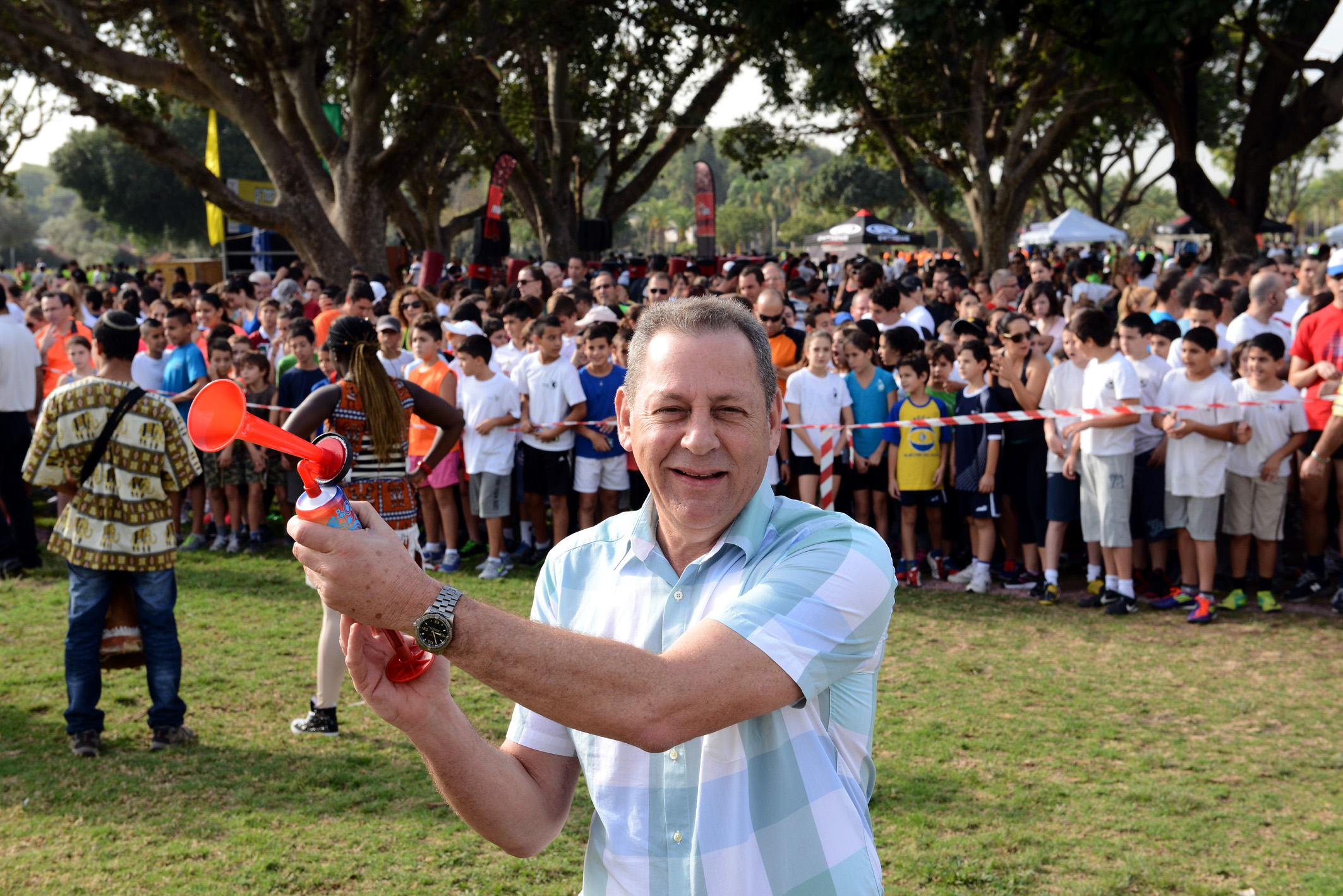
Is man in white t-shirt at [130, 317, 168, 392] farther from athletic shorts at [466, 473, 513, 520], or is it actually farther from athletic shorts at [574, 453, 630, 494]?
athletic shorts at [574, 453, 630, 494]

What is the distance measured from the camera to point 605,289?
12430 mm

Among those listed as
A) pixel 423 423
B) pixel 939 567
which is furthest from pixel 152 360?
pixel 939 567

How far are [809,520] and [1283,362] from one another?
7.64 meters

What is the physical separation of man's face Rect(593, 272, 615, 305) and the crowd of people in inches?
51.5

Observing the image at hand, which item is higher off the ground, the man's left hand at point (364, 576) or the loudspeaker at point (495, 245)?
the loudspeaker at point (495, 245)

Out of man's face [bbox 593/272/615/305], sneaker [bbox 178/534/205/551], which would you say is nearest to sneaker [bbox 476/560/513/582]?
sneaker [bbox 178/534/205/551]

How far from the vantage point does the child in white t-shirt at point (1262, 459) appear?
7625 mm

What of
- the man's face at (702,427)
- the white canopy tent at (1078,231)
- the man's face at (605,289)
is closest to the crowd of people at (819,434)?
the man's face at (605,289)

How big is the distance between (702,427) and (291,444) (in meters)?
0.63

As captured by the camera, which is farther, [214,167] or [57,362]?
[214,167]

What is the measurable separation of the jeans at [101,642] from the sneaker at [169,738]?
25 mm

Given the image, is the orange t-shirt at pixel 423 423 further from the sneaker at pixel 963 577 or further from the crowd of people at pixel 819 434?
the sneaker at pixel 963 577

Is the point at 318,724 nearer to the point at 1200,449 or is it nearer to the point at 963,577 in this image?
the point at 963,577

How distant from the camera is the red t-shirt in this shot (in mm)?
7828
